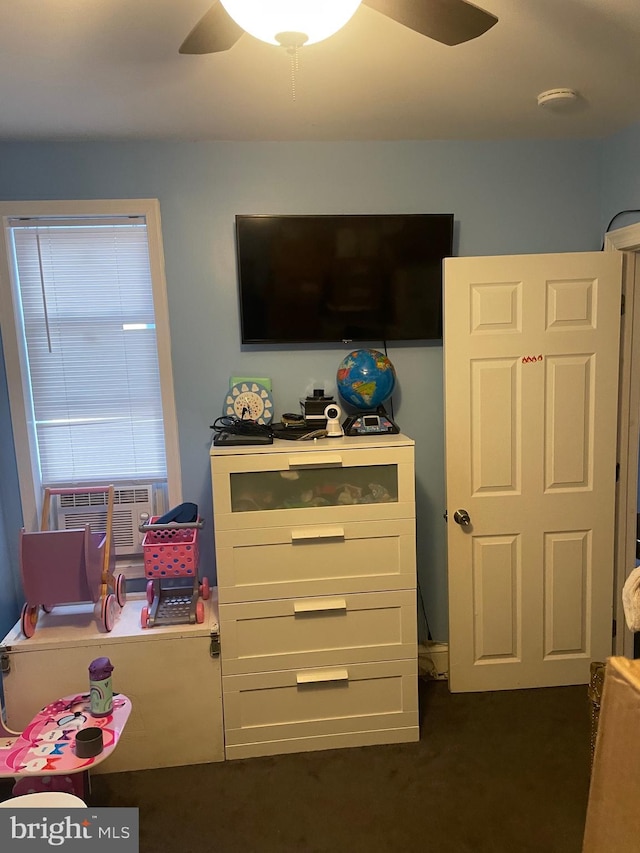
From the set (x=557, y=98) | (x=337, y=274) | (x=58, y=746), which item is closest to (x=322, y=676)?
(x=58, y=746)

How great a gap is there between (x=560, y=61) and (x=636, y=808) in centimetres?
203

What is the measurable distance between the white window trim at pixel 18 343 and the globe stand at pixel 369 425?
2.65 feet

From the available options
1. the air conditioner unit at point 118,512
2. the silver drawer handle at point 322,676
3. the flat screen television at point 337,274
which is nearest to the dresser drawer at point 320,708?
the silver drawer handle at point 322,676

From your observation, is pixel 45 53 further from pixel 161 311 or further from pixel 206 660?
pixel 206 660

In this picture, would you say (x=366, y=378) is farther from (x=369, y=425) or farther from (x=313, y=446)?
(x=313, y=446)

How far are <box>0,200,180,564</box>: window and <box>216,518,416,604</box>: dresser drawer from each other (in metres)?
0.62

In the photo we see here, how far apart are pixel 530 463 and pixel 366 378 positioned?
32.9 inches

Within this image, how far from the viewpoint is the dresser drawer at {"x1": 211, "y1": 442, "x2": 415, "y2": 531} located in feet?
7.72

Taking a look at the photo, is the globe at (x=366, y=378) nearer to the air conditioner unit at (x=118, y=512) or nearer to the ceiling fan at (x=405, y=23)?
the air conditioner unit at (x=118, y=512)

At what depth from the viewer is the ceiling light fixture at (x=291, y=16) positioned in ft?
3.75

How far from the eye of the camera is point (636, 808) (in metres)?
0.93

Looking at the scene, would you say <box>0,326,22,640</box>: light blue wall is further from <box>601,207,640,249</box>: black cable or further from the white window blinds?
<box>601,207,640,249</box>: black cable

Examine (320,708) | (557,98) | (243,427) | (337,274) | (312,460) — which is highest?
(557,98)

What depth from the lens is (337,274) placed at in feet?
8.88
